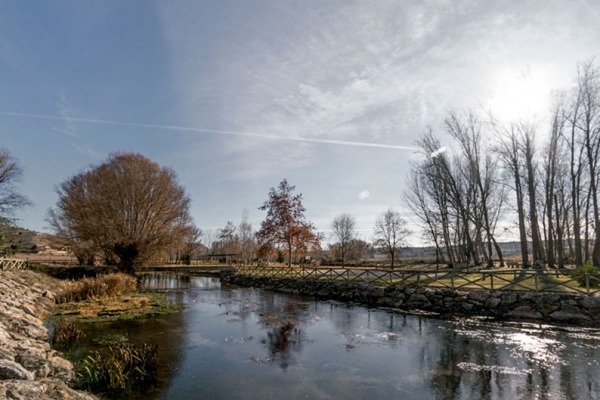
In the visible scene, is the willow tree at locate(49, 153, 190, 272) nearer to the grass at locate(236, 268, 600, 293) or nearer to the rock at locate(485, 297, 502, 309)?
the grass at locate(236, 268, 600, 293)

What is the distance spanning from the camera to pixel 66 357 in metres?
8.91

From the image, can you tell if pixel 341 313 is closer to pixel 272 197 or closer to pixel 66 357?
pixel 66 357

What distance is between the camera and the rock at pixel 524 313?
1422cm

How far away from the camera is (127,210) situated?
34.2 m

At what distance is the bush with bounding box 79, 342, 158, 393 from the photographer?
23.1ft

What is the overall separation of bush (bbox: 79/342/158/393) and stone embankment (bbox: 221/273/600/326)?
43.6ft

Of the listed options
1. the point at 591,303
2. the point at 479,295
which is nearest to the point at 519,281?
the point at 479,295

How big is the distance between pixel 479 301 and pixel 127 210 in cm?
3197

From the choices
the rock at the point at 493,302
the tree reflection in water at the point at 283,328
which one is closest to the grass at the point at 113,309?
the tree reflection in water at the point at 283,328

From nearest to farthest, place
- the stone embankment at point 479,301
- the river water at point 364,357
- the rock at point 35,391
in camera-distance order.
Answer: the rock at point 35,391
the river water at point 364,357
the stone embankment at point 479,301

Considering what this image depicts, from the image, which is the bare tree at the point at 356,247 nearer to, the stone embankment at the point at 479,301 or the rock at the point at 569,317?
the stone embankment at the point at 479,301

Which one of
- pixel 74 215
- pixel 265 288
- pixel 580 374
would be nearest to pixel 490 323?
pixel 580 374

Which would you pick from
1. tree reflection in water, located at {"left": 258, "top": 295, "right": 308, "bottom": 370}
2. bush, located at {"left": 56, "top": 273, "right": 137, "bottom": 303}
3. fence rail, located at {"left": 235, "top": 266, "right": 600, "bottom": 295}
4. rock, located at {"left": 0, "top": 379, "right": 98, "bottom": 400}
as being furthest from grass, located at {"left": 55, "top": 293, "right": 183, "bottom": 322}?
fence rail, located at {"left": 235, "top": 266, "right": 600, "bottom": 295}

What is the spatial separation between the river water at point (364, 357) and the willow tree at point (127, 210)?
70.1ft
